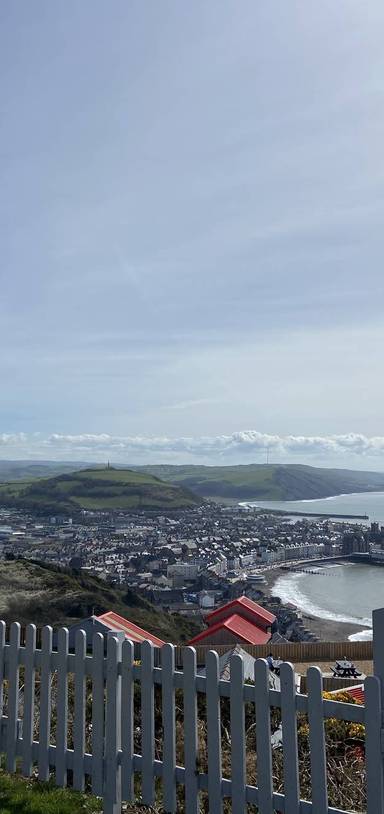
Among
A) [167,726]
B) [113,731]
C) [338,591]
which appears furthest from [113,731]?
[338,591]

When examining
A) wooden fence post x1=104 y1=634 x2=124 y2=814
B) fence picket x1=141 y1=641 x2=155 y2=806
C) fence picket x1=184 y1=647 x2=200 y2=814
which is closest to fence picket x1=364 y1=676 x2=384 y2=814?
fence picket x1=184 y1=647 x2=200 y2=814

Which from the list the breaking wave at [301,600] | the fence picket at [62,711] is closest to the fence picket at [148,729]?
the fence picket at [62,711]

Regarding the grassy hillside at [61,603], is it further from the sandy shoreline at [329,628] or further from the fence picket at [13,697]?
the fence picket at [13,697]

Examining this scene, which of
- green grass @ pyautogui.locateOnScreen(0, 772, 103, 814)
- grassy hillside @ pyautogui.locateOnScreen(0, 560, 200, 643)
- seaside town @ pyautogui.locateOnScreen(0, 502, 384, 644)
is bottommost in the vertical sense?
seaside town @ pyautogui.locateOnScreen(0, 502, 384, 644)

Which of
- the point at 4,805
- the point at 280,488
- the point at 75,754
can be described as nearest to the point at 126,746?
the point at 75,754

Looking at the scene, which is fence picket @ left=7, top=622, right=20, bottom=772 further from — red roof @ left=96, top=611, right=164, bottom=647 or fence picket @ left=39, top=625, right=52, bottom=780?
red roof @ left=96, top=611, right=164, bottom=647

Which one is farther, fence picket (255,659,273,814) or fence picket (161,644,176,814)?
fence picket (161,644,176,814)
